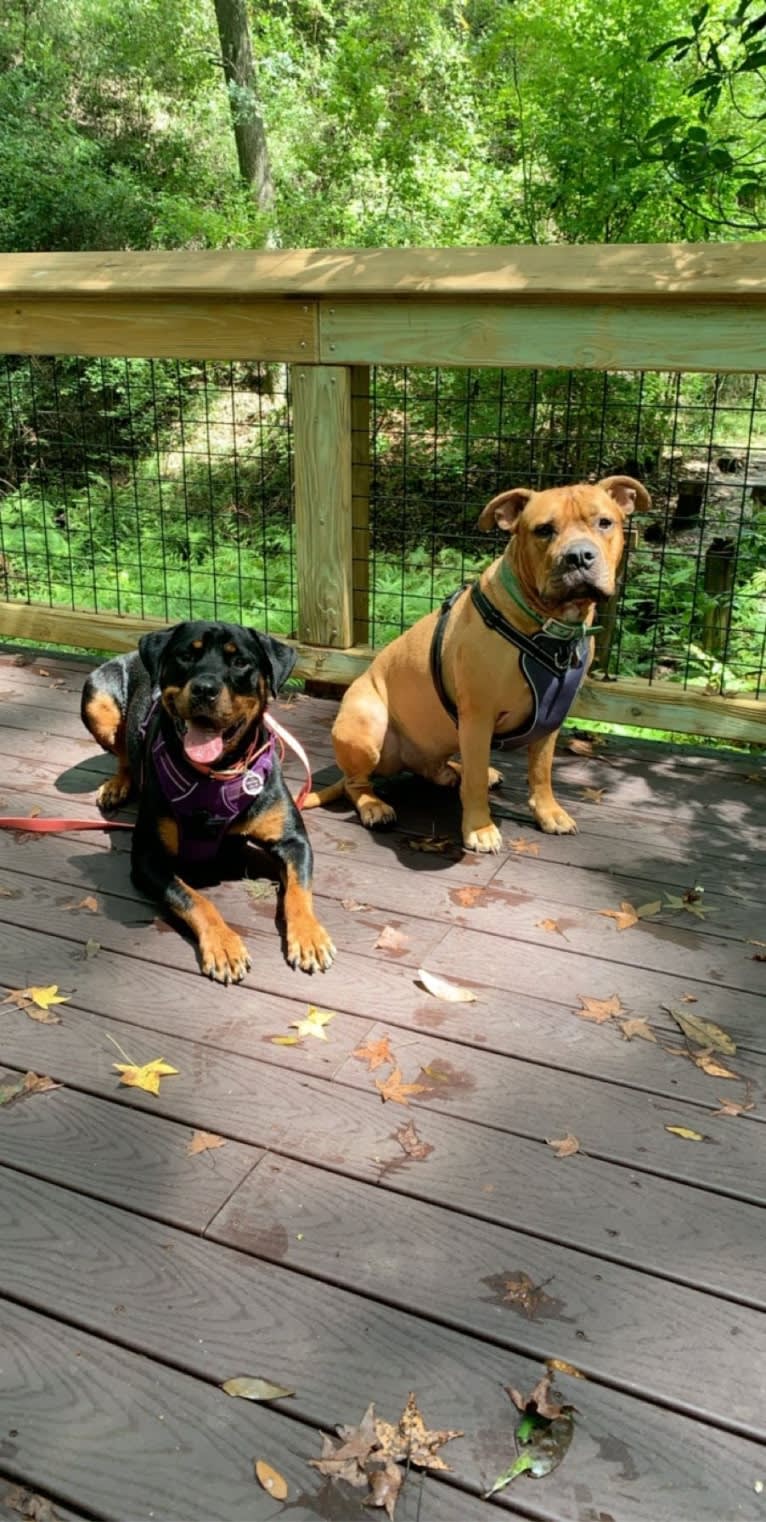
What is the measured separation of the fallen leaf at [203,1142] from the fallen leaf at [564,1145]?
0.69m

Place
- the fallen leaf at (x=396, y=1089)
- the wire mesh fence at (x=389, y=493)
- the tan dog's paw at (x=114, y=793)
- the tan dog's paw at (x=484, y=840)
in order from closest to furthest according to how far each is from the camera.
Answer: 1. the fallen leaf at (x=396, y=1089)
2. the tan dog's paw at (x=484, y=840)
3. the tan dog's paw at (x=114, y=793)
4. the wire mesh fence at (x=389, y=493)

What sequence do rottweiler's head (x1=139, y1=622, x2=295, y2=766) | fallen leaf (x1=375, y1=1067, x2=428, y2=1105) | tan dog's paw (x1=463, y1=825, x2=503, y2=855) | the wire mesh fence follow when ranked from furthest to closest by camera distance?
the wire mesh fence
tan dog's paw (x1=463, y1=825, x2=503, y2=855)
rottweiler's head (x1=139, y1=622, x2=295, y2=766)
fallen leaf (x1=375, y1=1067, x2=428, y2=1105)

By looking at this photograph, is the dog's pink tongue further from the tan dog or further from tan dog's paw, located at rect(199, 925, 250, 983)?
the tan dog

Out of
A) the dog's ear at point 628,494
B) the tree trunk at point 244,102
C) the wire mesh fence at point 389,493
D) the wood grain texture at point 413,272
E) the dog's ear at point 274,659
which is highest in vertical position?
the tree trunk at point 244,102

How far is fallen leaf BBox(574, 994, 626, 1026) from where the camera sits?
2.79 m

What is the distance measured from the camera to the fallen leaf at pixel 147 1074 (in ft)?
8.23

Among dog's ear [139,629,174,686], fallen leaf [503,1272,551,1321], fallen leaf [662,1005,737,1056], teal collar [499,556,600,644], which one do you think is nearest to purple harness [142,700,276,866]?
dog's ear [139,629,174,686]

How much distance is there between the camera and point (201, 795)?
3.19 m

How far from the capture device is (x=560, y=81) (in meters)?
9.28

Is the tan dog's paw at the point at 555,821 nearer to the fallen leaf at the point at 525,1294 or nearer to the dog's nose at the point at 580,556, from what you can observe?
the dog's nose at the point at 580,556

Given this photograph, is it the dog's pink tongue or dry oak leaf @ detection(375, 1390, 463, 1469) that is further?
the dog's pink tongue

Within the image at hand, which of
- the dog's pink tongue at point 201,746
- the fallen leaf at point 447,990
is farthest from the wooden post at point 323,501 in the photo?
the fallen leaf at point 447,990

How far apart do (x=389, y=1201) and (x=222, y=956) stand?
94 centimetres

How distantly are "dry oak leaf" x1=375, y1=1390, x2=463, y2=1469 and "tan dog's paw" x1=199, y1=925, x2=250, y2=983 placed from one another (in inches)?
52.5
